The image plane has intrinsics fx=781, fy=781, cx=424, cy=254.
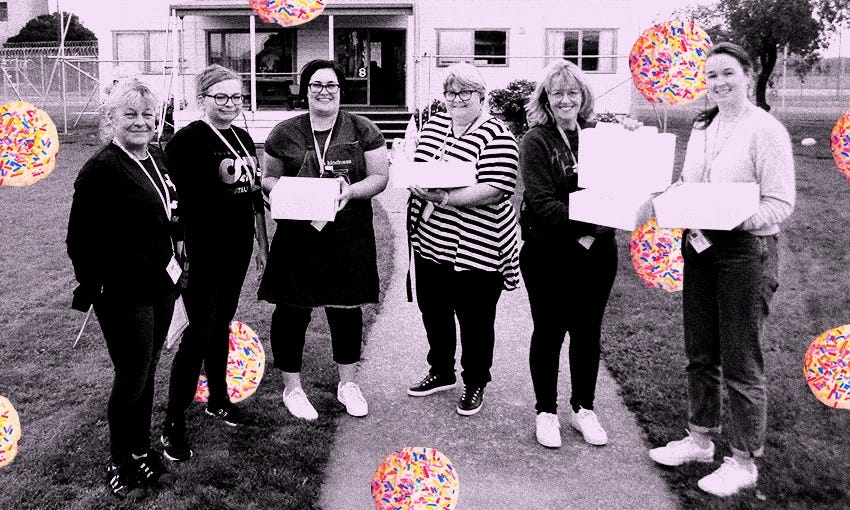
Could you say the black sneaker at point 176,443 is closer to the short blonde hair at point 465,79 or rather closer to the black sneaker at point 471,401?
the black sneaker at point 471,401

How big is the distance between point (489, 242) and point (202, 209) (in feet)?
4.68

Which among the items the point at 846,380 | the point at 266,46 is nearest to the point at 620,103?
the point at 266,46

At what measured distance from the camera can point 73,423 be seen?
412 cm

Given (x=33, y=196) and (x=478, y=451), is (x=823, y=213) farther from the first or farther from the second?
(x=33, y=196)

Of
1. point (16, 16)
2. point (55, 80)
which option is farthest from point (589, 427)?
point (16, 16)

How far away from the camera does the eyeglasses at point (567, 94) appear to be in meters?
3.60

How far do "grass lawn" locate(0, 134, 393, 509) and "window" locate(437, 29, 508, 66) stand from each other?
15.8 metres

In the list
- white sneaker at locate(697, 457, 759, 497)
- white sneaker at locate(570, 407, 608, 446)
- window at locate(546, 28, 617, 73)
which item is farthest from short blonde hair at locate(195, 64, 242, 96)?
window at locate(546, 28, 617, 73)

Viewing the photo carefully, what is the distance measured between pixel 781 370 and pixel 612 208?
2.44 meters

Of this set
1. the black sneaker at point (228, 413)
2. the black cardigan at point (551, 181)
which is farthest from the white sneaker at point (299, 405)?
the black cardigan at point (551, 181)

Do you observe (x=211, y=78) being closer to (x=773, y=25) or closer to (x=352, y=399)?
(x=352, y=399)

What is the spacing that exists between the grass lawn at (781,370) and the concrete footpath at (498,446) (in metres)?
0.17

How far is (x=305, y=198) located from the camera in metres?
3.54

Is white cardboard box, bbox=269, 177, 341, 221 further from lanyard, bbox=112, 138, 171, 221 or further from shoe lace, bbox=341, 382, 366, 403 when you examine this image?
shoe lace, bbox=341, 382, 366, 403
